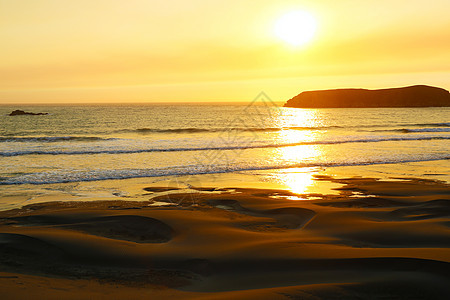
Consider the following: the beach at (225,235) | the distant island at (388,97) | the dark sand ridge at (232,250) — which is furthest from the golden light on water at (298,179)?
the distant island at (388,97)

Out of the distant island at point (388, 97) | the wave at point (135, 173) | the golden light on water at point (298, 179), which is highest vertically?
the distant island at point (388, 97)

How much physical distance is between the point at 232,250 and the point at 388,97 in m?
166

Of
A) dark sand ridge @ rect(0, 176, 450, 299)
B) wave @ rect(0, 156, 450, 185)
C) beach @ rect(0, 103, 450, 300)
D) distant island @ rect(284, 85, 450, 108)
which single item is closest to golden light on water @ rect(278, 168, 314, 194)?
beach @ rect(0, 103, 450, 300)

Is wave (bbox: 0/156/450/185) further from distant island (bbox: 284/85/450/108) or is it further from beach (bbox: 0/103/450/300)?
distant island (bbox: 284/85/450/108)

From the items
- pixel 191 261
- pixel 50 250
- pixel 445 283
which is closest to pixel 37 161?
pixel 50 250

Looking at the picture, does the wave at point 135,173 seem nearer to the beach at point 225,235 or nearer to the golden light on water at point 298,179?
the beach at point 225,235

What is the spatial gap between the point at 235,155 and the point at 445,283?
57.3ft

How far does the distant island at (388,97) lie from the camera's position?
152125mm

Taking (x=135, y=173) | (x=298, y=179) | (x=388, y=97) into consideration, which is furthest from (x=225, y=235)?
(x=388, y=97)

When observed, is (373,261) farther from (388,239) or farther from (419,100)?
(419,100)

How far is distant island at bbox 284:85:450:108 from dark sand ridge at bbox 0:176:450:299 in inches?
6135

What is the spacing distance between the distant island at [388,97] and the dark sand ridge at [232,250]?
155817 mm

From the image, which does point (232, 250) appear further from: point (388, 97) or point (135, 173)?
point (388, 97)

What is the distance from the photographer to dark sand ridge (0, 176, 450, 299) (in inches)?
189
